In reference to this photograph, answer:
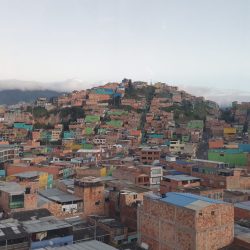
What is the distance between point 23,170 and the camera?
29.1m

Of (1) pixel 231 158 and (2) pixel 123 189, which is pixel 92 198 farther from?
(1) pixel 231 158

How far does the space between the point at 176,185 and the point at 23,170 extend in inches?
482

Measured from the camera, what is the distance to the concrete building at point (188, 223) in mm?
13547

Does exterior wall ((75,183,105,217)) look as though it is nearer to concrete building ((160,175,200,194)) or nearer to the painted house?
concrete building ((160,175,200,194))

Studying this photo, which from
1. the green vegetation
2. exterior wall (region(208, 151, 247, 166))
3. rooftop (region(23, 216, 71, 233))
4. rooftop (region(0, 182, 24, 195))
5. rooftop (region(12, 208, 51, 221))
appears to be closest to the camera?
rooftop (region(23, 216, 71, 233))

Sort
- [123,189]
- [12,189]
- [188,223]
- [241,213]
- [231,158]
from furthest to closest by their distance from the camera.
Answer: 1. [231,158]
2. [123,189]
3. [241,213]
4. [12,189]
5. [188,223]

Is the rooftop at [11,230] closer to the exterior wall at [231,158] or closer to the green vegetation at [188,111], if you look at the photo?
the exterior wall at [231,158]

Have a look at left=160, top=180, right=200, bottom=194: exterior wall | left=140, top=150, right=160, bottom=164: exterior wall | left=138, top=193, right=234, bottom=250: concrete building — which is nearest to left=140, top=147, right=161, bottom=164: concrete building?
left=140, top=150, right=160, bottom=164: exterior wall

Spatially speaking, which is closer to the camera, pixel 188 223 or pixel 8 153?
pixel 188 223

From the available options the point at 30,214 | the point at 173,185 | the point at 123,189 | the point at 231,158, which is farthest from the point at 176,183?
the point at 231,158

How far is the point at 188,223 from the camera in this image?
13.7 metres

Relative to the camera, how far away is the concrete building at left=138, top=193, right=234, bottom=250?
1355 cm

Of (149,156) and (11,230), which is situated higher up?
(149,156)

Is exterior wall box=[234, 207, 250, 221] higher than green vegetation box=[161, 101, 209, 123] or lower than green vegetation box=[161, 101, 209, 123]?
lower
